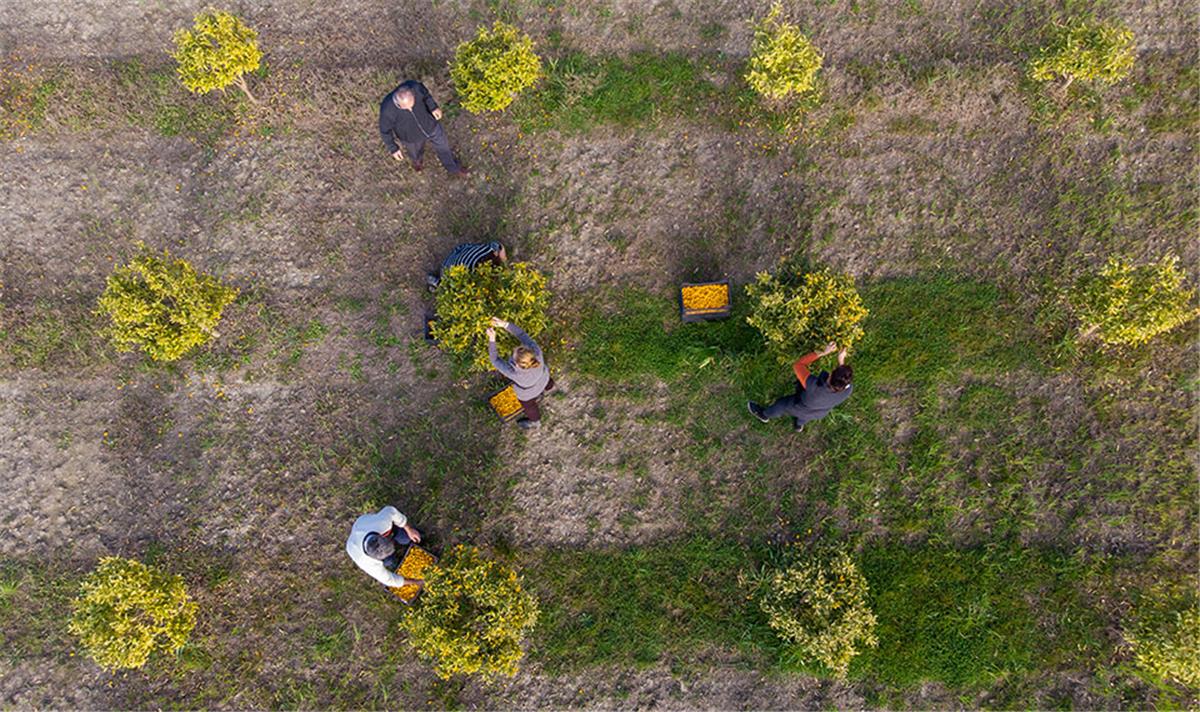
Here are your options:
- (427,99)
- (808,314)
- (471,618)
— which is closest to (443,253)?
(427,99)

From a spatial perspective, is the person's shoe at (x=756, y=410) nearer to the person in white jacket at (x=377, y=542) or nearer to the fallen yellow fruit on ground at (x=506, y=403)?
the fallen yellow fruit on ground at (x=506, y=403)

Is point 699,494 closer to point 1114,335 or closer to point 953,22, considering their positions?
point 1114,335

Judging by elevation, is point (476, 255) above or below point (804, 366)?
above

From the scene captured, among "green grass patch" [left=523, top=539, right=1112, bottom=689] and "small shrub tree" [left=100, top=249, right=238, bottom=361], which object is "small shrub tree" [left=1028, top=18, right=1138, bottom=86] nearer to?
"green grass patch" [left=523, top=539, right=1112, bottom=689]

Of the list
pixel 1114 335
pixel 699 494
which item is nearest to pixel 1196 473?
pixel 1114 335

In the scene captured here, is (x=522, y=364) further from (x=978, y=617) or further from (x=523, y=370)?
(x=978, y=617)

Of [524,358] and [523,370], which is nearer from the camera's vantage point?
[524,358]

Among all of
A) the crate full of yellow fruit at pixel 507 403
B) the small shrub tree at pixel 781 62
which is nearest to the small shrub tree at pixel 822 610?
the crate full of yellow fruit at pixel 507 403
